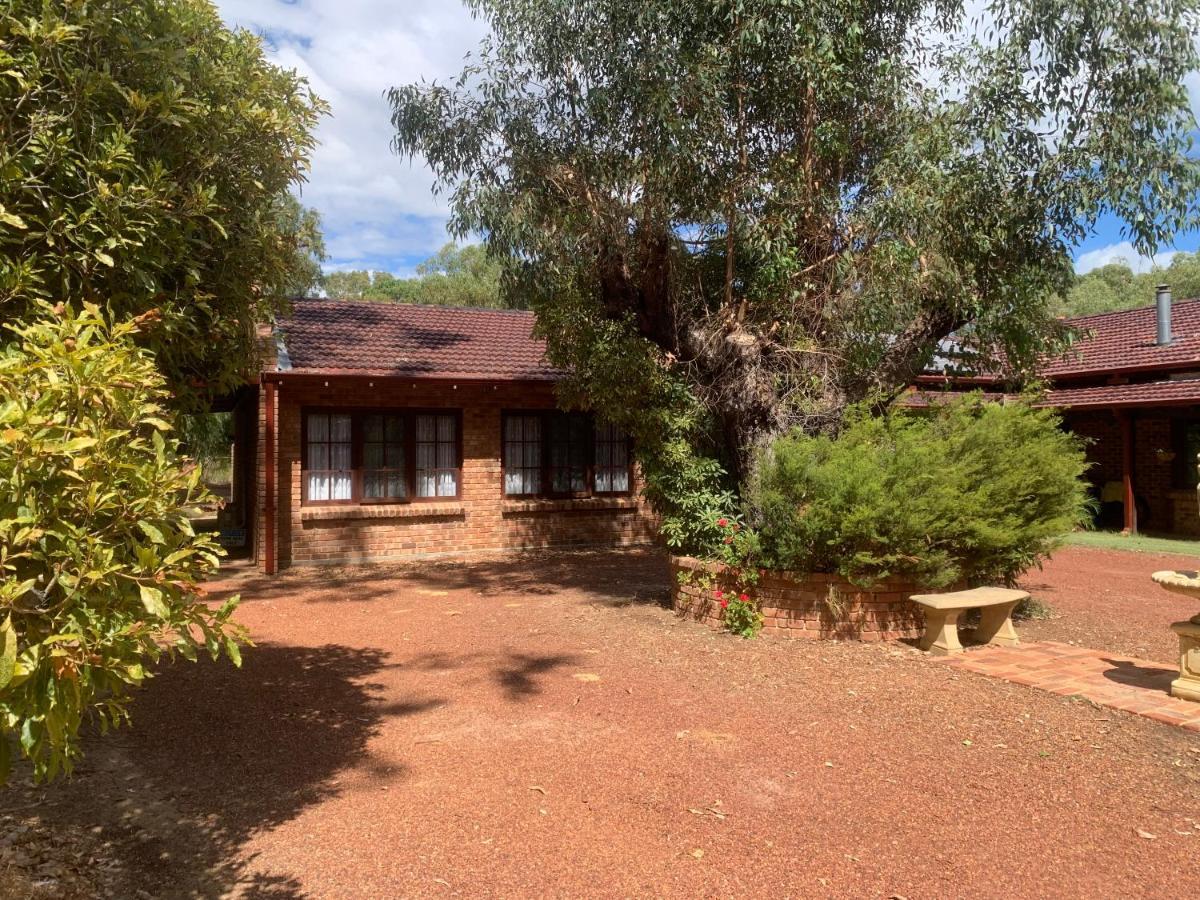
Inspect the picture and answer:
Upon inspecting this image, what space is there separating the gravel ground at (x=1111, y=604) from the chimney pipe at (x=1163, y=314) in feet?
22.1

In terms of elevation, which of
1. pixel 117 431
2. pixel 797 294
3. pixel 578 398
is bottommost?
pixel 117 431

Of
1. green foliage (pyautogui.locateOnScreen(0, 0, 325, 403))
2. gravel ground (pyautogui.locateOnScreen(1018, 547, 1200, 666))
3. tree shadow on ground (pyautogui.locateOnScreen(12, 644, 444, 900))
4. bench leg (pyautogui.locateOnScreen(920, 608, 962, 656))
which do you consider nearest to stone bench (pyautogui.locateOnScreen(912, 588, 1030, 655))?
bench leg (pyautogui.locateOnScreen(920, 608, 962, 656))

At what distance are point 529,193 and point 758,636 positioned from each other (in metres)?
4.98

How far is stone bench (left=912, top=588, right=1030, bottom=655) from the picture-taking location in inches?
273

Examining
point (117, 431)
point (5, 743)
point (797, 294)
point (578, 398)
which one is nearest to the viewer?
point (5, 743)

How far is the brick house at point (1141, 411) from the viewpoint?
16.2 m

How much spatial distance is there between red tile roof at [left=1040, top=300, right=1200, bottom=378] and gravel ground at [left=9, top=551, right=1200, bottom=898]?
12.7m

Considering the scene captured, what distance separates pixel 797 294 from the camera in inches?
322

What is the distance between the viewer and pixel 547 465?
14328mm

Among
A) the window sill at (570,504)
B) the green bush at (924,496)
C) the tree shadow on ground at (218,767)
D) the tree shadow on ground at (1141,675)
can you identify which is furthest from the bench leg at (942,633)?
the window sill at (570,504)

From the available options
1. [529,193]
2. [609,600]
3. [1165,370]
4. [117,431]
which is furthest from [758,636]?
[1165,370]

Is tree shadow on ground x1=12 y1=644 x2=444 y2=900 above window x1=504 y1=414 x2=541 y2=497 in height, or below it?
below

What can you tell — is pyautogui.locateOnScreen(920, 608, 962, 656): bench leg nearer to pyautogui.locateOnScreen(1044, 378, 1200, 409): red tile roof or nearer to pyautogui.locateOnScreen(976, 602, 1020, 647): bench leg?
pyautogui.locateOnScreen(976, 602, 1020, 647): bench leg

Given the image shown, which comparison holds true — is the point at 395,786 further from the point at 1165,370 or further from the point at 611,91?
the point at 1165,370
